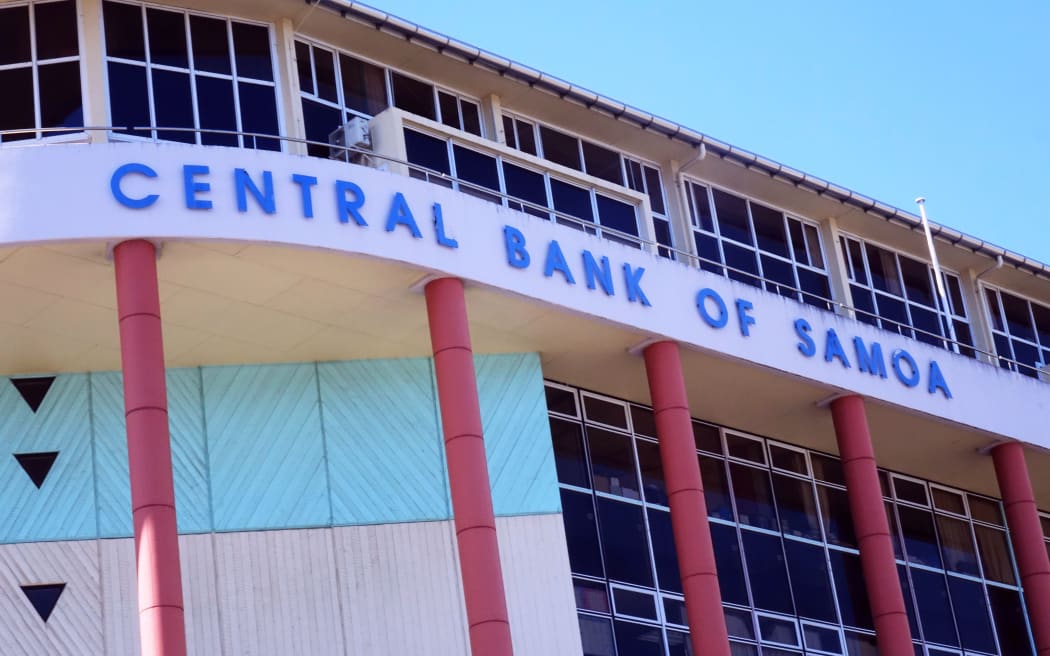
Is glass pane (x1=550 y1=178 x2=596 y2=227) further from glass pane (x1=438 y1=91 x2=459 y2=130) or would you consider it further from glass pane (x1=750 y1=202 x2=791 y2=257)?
glass pane (x1=750 y1=202 x2=791 y2=257)

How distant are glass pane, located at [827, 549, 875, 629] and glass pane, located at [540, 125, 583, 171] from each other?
26.8ft

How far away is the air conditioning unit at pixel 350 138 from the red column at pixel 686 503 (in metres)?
5.22

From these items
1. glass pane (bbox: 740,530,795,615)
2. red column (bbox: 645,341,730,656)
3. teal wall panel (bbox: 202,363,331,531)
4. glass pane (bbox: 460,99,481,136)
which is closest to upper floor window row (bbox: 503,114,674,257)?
glass pane (bbox: 460,99,481,136)


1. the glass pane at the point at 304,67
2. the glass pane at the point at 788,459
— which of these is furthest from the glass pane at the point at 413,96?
the glass pane at the point at 788,459

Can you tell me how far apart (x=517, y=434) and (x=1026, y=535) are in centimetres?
1027

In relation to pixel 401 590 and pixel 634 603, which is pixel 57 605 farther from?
pixel 634 603

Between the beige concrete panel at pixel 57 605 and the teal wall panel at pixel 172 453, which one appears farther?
the teal wall panel at pixel 172 453

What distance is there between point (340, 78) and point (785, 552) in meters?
11.0

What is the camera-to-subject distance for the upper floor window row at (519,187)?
83.3ft

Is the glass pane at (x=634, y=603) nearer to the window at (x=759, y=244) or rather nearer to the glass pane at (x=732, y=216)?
the window at (x=759, y=244)

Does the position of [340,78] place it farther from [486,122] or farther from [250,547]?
[250,547]

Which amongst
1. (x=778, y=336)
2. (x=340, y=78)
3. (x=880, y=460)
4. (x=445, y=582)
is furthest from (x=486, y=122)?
(x=880, y=460)

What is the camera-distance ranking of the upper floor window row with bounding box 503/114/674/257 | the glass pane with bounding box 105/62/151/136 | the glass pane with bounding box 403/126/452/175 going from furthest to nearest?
the upper floor window row with bounding box 503/114/674/257 < the glass pane with bounding box 403/126/452/175 < the glass pane with bounding box 105/62/151/136

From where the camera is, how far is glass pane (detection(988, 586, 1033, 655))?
32.2m
